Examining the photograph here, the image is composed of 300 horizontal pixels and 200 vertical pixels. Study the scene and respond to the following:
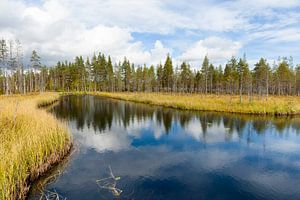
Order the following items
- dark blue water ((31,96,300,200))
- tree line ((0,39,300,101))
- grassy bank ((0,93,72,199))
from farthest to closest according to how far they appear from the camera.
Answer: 1. tree line ((0,39,300,101))
2. dark blue water ((31,96,300,200))
3. grassy bank ((0,93,72,199))

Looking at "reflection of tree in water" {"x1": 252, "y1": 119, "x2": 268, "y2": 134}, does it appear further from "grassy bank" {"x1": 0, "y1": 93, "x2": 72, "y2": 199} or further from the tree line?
the tree line

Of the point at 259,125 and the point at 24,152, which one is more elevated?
the point at 24,152

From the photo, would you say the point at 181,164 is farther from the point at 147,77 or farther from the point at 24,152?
the point at 147,77

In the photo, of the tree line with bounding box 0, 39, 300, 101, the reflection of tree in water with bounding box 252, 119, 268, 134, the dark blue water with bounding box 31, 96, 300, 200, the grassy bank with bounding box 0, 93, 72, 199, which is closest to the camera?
the grassy bank with bounding box 0, 93, 72, 199

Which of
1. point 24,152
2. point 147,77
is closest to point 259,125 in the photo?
point 24,152

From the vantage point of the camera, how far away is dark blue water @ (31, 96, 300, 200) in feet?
27.7

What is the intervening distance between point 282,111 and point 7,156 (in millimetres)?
30735

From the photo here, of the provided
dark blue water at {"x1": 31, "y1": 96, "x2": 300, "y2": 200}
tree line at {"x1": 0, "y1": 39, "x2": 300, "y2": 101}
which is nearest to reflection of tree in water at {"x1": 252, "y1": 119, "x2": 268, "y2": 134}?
dark blue water at {"x1": 31, "y1": 96, "x2": 300, "y2": 200}

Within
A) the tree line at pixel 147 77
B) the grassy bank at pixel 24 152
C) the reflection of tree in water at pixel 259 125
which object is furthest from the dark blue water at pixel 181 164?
the tree line at pixel 147 77

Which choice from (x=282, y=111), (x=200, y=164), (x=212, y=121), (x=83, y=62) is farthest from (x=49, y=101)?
(x=83, y=62)

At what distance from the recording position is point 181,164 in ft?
37.8

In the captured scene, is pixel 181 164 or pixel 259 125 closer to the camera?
pixel 181 164

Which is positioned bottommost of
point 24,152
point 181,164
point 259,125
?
point 181,164

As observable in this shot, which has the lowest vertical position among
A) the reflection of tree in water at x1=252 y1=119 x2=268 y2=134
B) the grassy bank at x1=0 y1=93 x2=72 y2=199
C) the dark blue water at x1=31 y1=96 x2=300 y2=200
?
the dark blue water at x1=31 y1=96 x2=300 y2=200
